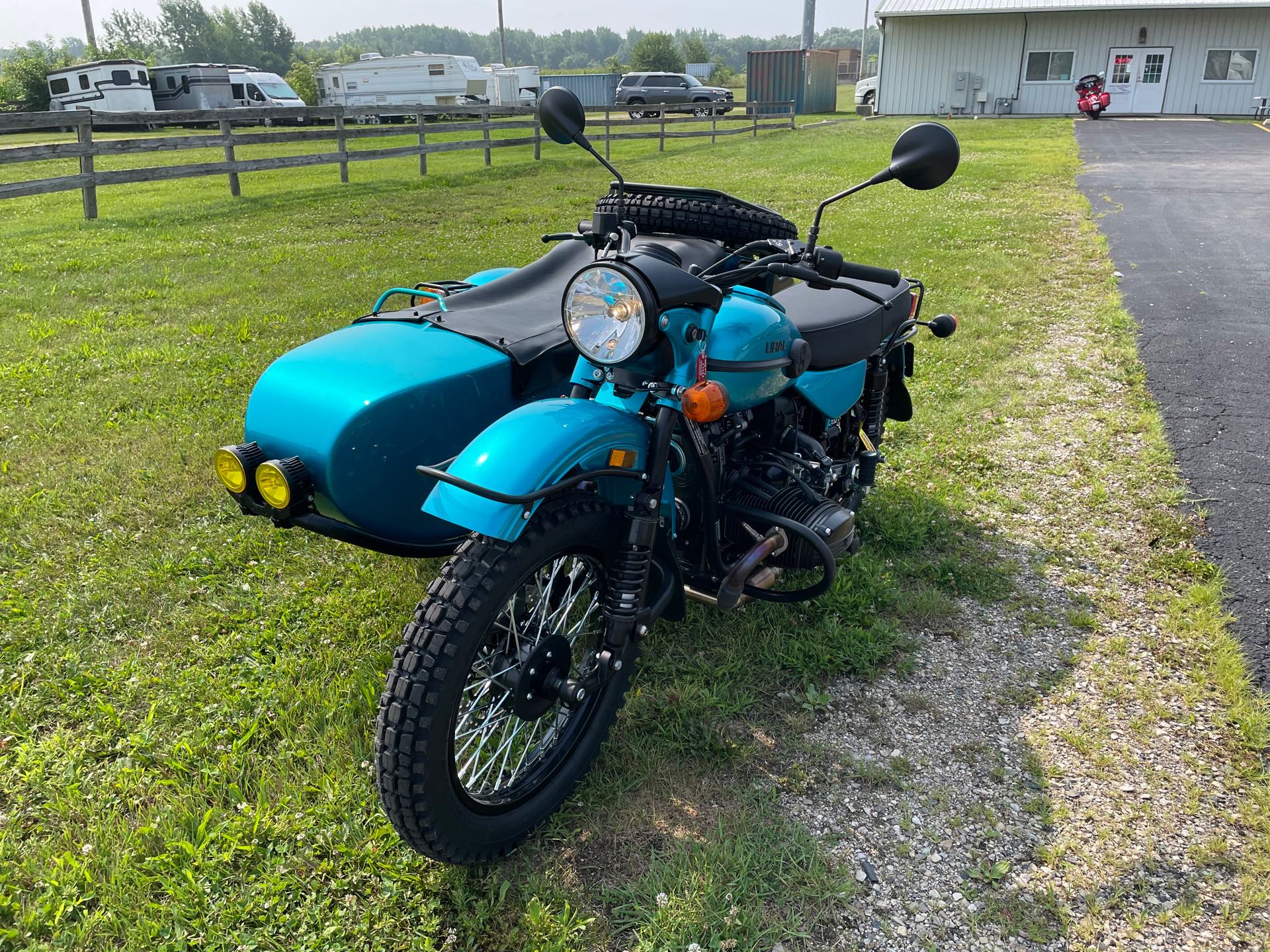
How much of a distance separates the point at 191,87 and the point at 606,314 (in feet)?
127

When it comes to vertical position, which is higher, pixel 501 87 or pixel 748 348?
pixel 501 87

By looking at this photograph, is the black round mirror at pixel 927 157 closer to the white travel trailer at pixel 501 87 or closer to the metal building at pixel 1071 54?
the metal building at pixel 1071 54

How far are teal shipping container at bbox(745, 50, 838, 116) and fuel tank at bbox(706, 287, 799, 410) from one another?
36.6 m

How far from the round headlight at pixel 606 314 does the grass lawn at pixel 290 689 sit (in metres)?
1.24

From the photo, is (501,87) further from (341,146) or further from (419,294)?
(419,294)

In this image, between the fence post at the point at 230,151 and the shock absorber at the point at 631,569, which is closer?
the shock absorber at the point at 631,569

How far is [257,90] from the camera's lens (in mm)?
35406

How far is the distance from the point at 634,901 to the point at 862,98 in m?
40.9

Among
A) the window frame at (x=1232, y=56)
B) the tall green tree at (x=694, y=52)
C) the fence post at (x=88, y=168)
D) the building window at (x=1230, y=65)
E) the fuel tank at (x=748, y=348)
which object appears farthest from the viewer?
the tall green tree at (x=694, y=52)

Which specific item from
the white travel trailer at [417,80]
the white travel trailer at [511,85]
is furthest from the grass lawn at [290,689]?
the white travel trailer at [511,85]

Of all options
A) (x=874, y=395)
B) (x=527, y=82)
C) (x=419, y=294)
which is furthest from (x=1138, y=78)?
(x=419, y=294)

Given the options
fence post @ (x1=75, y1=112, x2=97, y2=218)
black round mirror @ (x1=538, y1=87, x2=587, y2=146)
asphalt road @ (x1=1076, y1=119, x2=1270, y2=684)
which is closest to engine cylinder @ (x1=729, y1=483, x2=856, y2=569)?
black round mirror @ (x1=538, y1=87, x2=587, y2=146)

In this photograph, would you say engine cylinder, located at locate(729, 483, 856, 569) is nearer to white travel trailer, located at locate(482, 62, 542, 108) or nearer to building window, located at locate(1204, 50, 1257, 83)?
building window, located at locate(1204, 50, 1257, 83)

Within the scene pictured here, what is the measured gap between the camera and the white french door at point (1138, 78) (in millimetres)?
29984
